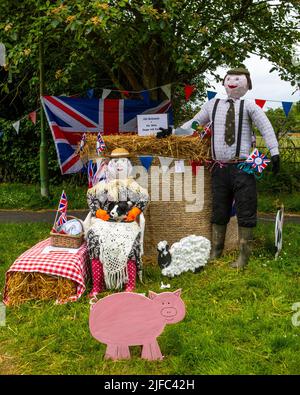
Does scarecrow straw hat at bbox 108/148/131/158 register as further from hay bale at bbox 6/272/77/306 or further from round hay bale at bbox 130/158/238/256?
hay bale at bbox 6/272/77/306

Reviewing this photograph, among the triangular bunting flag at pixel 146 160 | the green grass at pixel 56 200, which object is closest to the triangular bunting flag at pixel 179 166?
the triangular bunting flag at pixel 146 160

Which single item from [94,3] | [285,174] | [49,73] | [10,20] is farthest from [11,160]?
[94,3]

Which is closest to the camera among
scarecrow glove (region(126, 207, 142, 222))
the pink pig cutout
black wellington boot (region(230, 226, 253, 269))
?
the pink pig cutout

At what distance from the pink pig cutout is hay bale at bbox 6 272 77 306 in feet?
4.55

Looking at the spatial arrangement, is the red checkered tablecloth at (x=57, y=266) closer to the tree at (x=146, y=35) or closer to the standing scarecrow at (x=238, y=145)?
the standing scarecrow at (x=238, y=145)

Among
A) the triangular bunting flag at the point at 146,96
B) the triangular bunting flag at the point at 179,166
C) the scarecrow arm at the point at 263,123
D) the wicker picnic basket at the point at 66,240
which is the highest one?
the triangular bunting flag at the point at 146,96

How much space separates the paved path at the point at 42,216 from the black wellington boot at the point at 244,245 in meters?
3.16

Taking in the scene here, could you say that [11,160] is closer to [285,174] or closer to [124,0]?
[285,174]

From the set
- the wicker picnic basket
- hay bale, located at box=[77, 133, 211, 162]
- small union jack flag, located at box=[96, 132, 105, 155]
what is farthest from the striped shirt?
the wicker picnic basket

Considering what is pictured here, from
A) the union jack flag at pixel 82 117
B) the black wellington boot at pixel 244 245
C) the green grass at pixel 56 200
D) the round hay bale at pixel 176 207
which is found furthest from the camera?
the green grass at pixel 56 200

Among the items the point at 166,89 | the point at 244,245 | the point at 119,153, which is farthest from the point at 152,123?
the point at 244,245

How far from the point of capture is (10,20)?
25.9 ft

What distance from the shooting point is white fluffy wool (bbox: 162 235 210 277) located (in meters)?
5.34

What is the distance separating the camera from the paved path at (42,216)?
28.7ft
